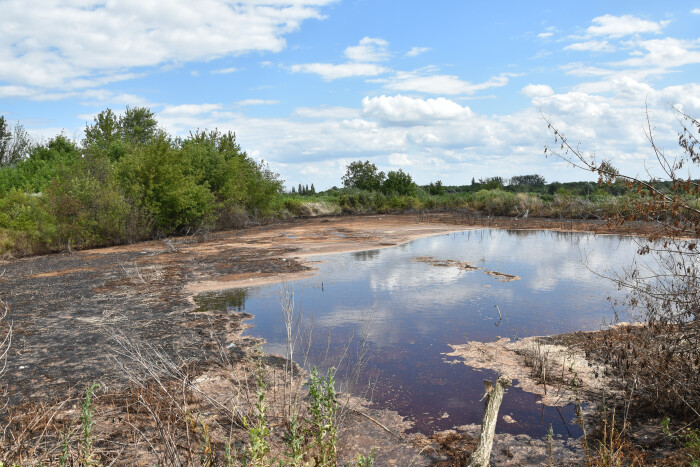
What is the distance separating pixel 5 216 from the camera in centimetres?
1952

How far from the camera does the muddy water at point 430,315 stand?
20.5 ft

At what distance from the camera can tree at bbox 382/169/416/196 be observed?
55.1 meters

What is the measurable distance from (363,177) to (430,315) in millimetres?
51008

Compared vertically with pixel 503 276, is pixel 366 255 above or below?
above

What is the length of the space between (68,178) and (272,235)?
10.2m

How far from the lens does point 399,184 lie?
55156 millimetres

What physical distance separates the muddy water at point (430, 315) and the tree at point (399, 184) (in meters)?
35.9

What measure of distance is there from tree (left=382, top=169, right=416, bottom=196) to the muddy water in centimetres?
3587

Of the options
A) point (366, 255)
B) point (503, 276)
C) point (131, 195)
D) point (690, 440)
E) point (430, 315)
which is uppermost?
point (131, 195)

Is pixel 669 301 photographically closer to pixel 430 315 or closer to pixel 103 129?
pixel 430 315

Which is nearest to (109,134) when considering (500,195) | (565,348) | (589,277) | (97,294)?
(500,195)

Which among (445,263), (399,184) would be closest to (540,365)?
(445,263)

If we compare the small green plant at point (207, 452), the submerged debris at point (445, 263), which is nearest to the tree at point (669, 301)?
the small green plant at point (207, 452)

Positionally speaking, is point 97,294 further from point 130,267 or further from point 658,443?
point 658,443
